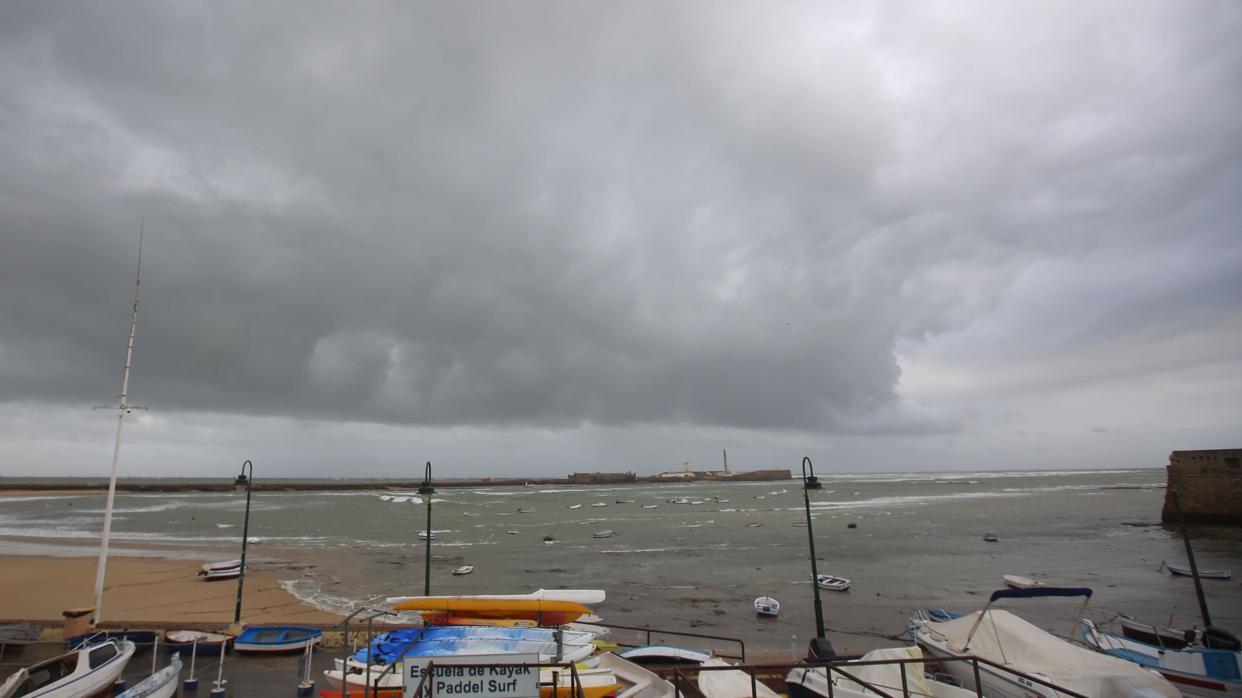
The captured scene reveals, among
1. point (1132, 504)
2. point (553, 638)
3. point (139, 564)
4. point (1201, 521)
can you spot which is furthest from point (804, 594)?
point (1132, 504)

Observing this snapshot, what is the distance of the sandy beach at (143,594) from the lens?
24438 mm

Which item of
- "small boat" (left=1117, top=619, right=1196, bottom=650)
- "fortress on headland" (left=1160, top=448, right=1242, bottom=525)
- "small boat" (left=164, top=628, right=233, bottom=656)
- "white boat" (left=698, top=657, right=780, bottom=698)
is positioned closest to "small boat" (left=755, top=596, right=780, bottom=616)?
"small boat" (left=1117, top=619, right=1196, bottom=650)

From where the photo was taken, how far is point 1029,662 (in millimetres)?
12242

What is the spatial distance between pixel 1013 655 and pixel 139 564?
156 feet

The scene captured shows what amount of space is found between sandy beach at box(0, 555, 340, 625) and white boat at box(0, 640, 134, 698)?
9.99 m

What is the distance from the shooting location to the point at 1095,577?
3519cm

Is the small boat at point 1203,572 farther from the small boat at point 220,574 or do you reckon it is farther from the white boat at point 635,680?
the small boat at point 220,574

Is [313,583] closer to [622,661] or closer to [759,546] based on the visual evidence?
[622,661]

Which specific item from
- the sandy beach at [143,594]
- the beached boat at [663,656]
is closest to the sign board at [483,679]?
the beached boat at [663,656]

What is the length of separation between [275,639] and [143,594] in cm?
2015

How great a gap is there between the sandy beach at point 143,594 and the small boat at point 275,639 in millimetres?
7531

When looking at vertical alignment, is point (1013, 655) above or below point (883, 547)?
above

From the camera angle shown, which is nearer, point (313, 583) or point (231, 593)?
point (231, 593)

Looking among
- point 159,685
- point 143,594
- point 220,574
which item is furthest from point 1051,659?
point 220,574
